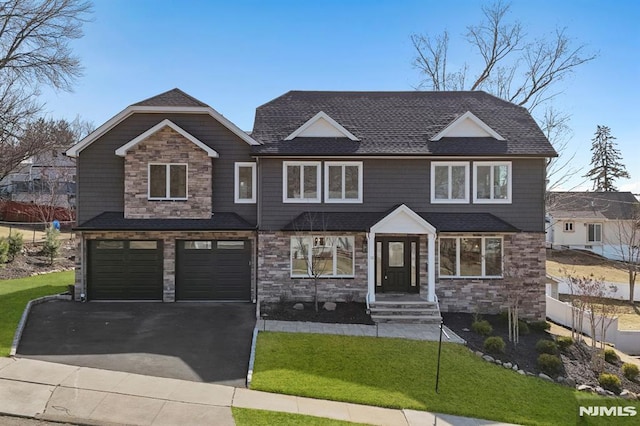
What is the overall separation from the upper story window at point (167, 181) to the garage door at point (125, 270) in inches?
73.4

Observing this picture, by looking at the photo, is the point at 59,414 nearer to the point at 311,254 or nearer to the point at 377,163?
the point at 311,254

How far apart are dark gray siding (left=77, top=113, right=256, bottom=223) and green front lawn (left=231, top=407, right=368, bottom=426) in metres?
9.19

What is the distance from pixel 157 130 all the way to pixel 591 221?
119 feet

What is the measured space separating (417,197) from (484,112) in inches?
222

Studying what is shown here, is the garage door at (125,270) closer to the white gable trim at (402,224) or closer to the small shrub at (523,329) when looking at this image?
the white gable trim at (402,224)

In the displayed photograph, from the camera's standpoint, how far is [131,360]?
398 inches

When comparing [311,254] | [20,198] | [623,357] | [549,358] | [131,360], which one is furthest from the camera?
[20,198]

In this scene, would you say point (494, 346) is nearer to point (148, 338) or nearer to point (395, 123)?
point (395, 123)

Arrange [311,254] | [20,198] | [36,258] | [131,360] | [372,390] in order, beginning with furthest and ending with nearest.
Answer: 1. [20,198]
2. [36,258]
3. [311,254]
4. [131,360]
5. [372,390]

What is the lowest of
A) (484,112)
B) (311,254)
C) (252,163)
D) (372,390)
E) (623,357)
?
(623,357)

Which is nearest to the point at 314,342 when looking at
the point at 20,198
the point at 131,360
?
the point at 131,360

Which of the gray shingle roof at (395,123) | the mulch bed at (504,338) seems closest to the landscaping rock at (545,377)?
the mulch bed at (504,338)

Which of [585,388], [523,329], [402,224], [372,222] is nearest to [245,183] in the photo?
[372,222]

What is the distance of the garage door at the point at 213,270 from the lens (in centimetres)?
1603
